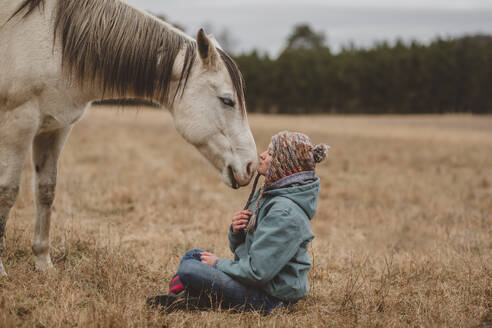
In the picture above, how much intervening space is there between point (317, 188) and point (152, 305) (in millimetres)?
1431

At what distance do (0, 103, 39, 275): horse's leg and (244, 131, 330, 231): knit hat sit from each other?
185 cm

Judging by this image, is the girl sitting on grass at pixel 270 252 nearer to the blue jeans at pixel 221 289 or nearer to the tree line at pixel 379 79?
the blue jeans at pixel 221 289

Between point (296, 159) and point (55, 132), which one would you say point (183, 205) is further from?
point (296, 159)

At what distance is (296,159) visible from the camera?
9.96 feet

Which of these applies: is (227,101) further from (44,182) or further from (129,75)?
(44,182)

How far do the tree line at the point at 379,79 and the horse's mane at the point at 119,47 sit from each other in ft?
133

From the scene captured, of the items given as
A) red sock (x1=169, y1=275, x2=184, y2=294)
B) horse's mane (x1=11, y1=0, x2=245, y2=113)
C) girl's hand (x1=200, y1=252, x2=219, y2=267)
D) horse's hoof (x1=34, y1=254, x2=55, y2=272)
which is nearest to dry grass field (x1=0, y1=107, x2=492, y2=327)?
horse's hoof (x1=34, y1=254, x2=55, y2=272)

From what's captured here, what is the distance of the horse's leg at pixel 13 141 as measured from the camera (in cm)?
330

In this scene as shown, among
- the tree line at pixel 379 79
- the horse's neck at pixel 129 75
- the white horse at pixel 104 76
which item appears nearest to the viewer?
the white horse at pixel 104 76

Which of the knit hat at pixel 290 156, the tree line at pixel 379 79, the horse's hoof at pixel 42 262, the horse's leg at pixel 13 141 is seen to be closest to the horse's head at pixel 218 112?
the knit hat at pixel 290 156

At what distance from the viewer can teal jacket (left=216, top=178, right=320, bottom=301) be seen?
288 cm

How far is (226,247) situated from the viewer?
495 centimetres

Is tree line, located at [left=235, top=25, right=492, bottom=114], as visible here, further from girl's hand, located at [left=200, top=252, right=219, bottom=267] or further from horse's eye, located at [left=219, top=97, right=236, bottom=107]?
girl's hand, located at [left=200, top=252, right=219, bottom=267]

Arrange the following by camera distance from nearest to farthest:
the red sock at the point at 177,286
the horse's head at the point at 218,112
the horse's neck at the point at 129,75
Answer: the red sock at the point at 177,286 → the horse's head at the point at 218,112 → the horse's neck at the point at 129,75
